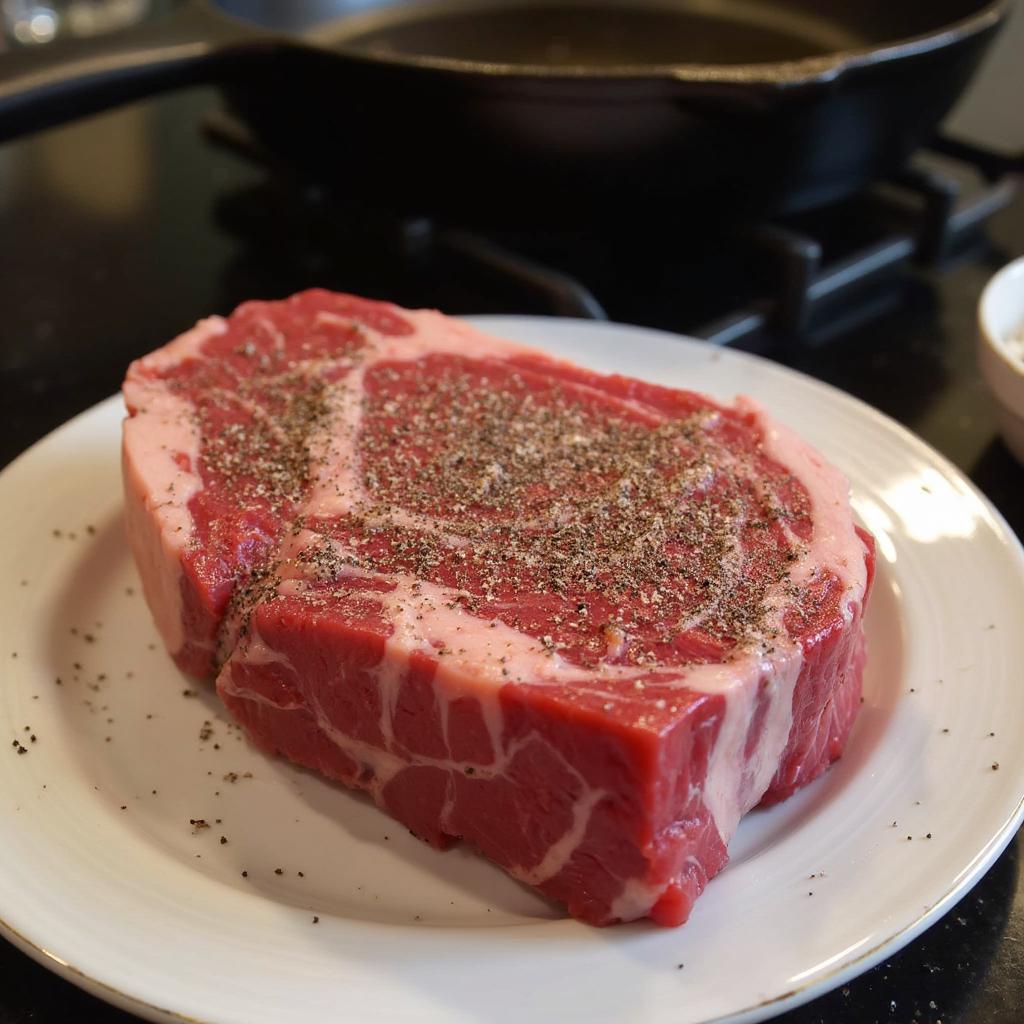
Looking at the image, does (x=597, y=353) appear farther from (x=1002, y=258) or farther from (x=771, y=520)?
(x=1002, y=258)

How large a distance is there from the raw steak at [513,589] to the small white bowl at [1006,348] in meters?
0.43

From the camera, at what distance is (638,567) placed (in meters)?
1.18

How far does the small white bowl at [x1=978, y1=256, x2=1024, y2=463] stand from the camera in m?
1.60

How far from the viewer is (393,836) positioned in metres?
1.21

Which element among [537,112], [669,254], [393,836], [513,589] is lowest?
[393,836]

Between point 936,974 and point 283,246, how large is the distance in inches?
71.6

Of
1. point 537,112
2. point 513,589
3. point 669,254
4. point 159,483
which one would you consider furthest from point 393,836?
point 669,254

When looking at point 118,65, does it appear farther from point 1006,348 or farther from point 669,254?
point 1006,348

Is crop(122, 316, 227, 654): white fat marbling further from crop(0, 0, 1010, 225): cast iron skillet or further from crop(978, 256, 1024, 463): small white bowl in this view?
crop(978, 256, 1024, 463): small white bowl

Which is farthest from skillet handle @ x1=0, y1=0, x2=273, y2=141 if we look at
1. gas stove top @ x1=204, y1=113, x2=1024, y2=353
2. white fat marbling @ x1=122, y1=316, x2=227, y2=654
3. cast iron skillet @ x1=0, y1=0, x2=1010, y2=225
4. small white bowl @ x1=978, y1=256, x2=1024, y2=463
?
small white bowl @ x1=978, y1=256, x2=1024, y2=463

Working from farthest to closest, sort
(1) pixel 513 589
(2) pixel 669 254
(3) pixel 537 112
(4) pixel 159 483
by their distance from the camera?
(2) pixel 669 254
(3) pixel 537 112
(4) pixel 159 483
(1) pixel 513 589

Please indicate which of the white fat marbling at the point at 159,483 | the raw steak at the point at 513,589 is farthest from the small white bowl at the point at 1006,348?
the white fat marbling at the point at 159,483

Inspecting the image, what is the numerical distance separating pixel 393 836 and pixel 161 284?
1.41 metres

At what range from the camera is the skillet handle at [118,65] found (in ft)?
5.28
